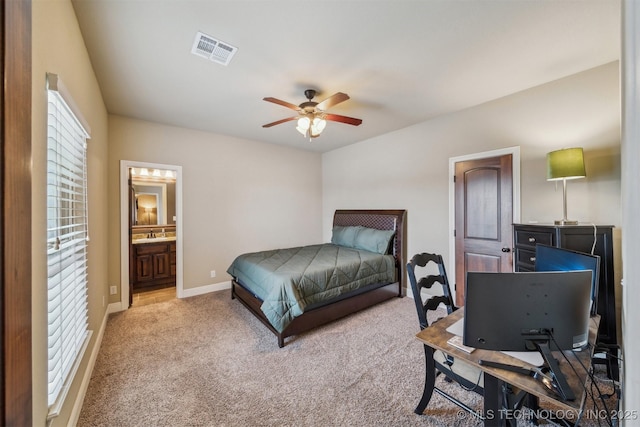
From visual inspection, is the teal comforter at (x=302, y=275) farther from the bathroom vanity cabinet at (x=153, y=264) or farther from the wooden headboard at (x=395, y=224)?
the bathroom vanity cabinet at (x=153, y=264)

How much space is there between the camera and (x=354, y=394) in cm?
191

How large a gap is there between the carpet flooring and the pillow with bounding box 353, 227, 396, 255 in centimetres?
112

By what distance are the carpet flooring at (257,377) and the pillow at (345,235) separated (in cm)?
156

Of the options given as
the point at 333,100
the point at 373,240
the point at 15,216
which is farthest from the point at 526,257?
the point at 15,216

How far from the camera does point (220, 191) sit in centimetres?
430

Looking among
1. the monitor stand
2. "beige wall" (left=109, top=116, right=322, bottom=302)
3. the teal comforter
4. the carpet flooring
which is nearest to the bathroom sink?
"beige wall" (left=109, top=116, right=322, bottom=302)

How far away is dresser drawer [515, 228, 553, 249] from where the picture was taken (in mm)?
2191

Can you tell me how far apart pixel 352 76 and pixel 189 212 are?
3.12 m

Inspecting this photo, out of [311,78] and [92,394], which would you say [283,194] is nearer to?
[311,78]

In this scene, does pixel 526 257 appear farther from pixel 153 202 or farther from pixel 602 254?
pixel 153 202

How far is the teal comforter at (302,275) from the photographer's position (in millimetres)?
2600

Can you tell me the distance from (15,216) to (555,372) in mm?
1785

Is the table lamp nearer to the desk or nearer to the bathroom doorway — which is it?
the desk

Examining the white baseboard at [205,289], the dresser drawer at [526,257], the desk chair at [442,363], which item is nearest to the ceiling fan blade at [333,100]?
the desk chair at [442,363]
